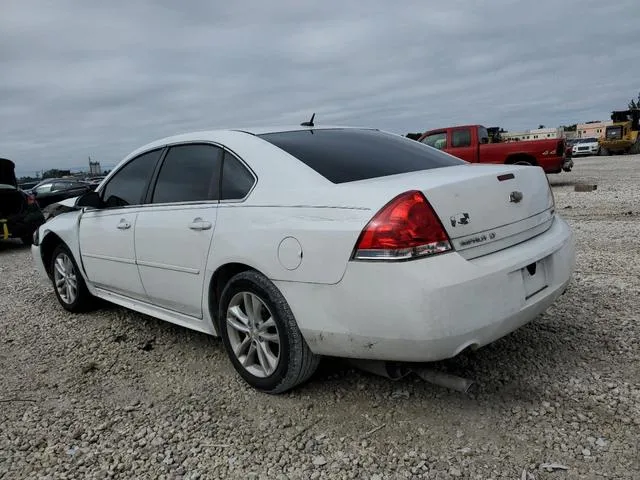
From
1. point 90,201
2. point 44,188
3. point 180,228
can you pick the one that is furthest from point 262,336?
A: point 44,188

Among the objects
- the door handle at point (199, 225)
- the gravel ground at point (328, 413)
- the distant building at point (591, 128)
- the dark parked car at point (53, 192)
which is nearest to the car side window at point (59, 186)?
the dark parked car at point (53, 192)

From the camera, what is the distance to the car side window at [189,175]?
3322 mm

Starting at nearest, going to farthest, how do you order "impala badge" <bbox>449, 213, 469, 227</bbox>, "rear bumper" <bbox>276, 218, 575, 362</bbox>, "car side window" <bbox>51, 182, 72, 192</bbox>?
"rear bumper" <bbox>276, 218, 575, 362</bbox>, "impala badge" <bbox>449, 213, 469, 227</bbox>, "car side window" <bbox>51, 182, 72, 192</bbox>

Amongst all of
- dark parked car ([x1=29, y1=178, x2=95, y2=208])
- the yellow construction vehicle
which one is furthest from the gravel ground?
the yellow construction vehicle

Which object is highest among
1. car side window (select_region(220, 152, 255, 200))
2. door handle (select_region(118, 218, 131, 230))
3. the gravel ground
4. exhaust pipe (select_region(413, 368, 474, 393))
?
car side window (select_region(220, 152, 255, 200))

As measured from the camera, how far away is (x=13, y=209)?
31.7ft

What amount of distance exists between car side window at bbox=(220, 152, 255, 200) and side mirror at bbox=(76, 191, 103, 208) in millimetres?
1556

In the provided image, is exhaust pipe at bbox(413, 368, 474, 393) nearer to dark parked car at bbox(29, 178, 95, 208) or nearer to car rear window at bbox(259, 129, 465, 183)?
car rear window at bbox(259, 129, 465, 183)

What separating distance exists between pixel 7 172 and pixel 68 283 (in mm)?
6296

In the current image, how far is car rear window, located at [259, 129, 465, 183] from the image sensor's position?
116 inches

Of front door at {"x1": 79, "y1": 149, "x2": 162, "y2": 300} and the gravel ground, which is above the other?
front door at {"x1": 79, "y1": 149, "x2": 162, "y2": 300}

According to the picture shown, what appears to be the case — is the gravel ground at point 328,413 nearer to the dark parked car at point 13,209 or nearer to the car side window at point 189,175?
the car side window at point 189,175

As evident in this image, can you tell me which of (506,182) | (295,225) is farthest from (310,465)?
(506,182)

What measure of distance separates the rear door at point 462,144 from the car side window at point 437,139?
0.54 ft
